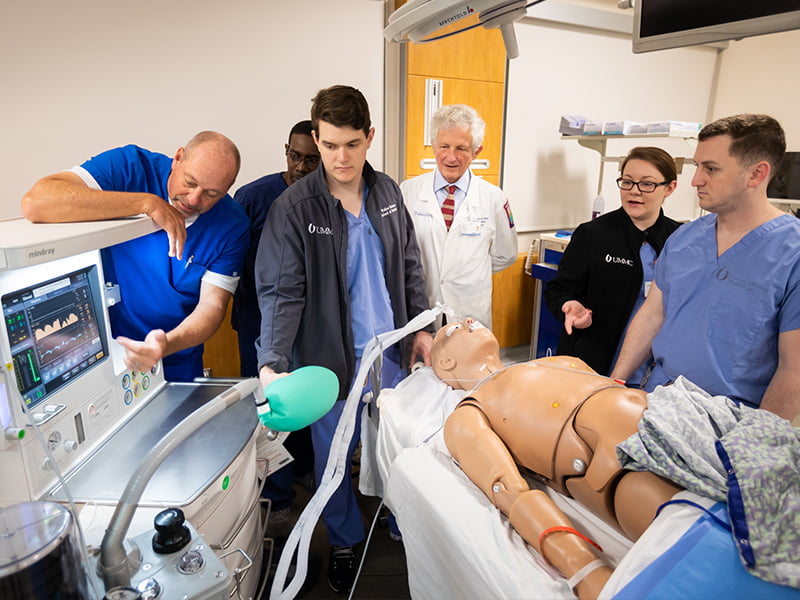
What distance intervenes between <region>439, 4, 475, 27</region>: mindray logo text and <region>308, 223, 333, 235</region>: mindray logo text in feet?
2.22

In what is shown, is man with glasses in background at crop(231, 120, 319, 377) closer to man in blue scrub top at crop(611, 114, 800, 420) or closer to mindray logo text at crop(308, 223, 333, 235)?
mindray logo text at crop(308, 223, 333, 235)

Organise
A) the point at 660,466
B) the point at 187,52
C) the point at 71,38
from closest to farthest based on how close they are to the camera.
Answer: the point at 660,466 → the point at 71,38 → the point at 187,52

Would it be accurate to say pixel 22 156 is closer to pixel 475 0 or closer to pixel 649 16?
pixel 475 0

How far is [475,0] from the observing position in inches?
43.9

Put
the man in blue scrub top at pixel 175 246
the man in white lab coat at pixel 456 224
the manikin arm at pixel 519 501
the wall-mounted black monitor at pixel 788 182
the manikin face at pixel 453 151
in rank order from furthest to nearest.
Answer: the wall-mounted black monitor at pixel 788 182
the man in white lab coat at pixel 456 224
the manikin face at pixel 453 151
the man in blue scrub top at pixel 175 246
the manikin arm at pixel 519 501

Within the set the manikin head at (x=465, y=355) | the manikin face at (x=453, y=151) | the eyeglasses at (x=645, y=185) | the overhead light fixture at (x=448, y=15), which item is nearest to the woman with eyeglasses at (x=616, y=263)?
the eyeglasses at (x=645, y=185)

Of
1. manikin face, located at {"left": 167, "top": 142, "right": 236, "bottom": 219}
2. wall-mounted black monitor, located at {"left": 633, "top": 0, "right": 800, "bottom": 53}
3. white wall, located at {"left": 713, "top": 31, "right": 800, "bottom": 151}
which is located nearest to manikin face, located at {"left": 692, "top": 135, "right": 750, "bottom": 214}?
wall-mounted black monitor, located at {"left": 633, "top": 0, "right": 800, "bottom": 53}

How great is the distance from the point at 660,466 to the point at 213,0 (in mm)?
2834

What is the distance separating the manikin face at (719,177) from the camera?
137cm

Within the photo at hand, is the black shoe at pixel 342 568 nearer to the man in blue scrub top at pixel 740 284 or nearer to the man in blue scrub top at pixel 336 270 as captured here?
the man in blue scrub top at pixel 336 270

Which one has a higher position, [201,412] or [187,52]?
[187,52]

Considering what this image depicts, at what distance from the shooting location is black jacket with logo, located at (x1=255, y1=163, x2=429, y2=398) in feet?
5.12

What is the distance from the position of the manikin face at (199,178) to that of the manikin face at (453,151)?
41.3 inches

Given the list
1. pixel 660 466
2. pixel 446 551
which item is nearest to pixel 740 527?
pixel 660 466
